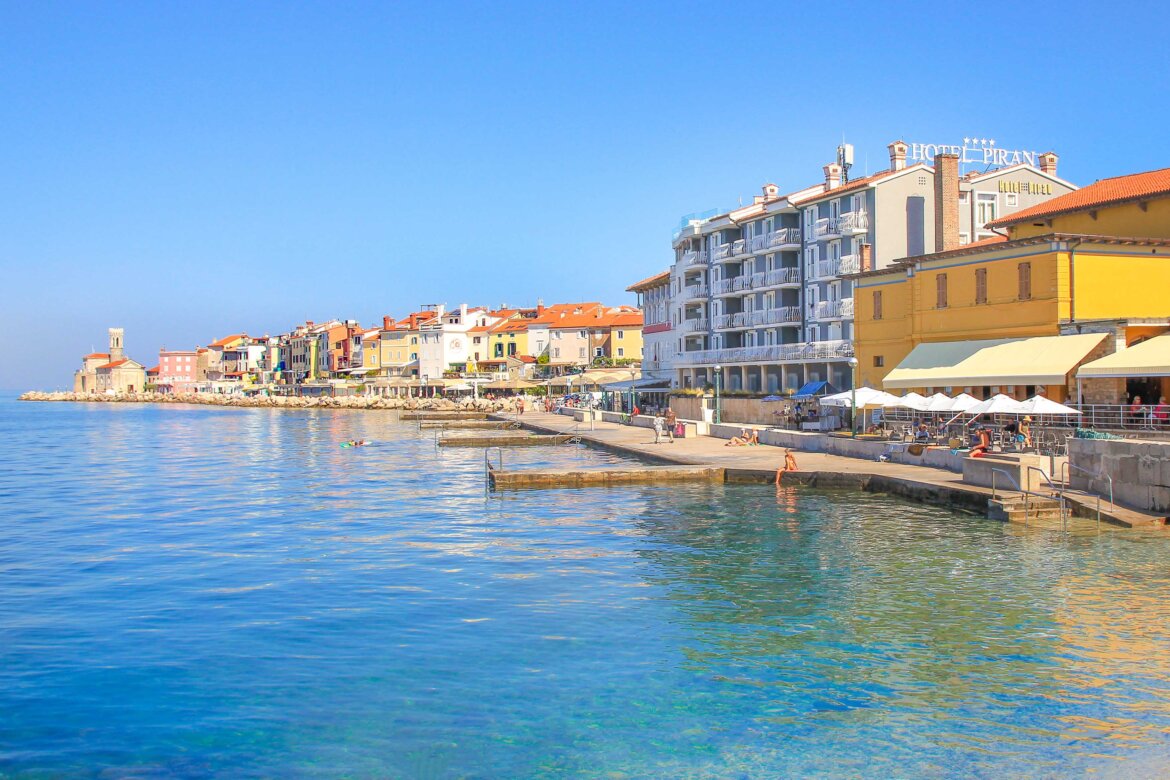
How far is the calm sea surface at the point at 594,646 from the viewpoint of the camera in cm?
1117

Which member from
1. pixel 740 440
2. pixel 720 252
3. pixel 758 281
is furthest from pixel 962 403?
pixel 720 252

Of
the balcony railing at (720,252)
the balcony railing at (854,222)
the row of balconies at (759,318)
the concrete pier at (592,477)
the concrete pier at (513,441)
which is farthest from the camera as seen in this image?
the balcony railing at (720,252)

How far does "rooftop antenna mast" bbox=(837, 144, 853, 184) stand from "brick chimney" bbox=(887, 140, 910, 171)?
24.9ft

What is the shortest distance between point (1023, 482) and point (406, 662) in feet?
57.2

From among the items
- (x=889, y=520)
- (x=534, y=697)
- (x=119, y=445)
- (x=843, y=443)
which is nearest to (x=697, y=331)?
(x=843, y=443)

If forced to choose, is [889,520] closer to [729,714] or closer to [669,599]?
[669,599]

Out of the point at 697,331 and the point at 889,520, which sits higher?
the point at 697,331

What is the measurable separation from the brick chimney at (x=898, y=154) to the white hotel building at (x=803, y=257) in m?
0.06

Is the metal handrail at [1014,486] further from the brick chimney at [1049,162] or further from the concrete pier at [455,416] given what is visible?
the concrete pier at [455,416]

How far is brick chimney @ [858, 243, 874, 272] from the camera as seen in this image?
5369cm

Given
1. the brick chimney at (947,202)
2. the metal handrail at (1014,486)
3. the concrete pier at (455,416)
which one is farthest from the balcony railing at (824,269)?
the concrete pier at (455,416)

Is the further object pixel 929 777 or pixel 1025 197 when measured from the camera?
pixel 1025 197

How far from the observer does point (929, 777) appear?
10.3 m

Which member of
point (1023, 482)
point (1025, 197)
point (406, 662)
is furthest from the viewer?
point (1025, 197)
